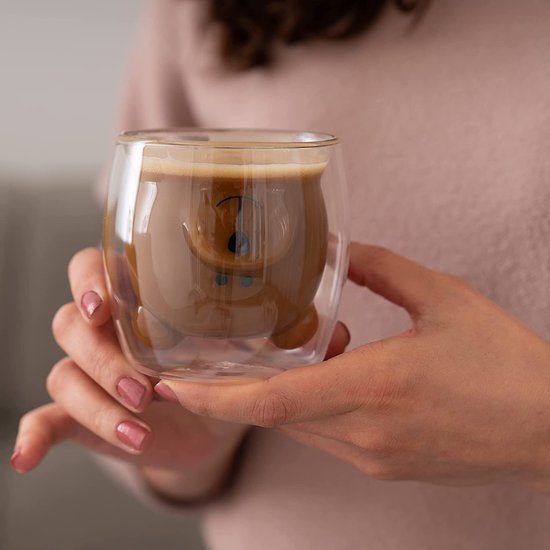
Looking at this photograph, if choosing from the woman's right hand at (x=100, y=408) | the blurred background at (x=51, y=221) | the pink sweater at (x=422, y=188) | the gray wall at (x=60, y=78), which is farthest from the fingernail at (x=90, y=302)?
the gray wall at (x=60, y=78)

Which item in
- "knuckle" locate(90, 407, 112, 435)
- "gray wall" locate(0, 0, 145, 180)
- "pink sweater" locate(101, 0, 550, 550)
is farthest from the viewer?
"gray wall" locate(0, 0, 145, 180)

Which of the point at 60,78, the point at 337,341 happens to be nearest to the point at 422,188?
the point at 337,341

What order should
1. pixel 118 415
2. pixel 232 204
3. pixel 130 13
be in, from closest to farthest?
pixel 232 204, pixel 118 415, pixel 130 13

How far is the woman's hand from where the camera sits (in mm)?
486

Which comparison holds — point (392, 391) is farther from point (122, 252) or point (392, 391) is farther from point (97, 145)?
point (97, 145)

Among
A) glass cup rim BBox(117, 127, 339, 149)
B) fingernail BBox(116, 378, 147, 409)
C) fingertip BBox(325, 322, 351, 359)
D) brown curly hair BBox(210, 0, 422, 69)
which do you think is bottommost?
fingernail BBox(116, 378, 147, 409)

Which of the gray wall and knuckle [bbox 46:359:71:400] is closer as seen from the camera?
knuckle [bbox 46:359:71:400]

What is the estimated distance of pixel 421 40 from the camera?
69cm

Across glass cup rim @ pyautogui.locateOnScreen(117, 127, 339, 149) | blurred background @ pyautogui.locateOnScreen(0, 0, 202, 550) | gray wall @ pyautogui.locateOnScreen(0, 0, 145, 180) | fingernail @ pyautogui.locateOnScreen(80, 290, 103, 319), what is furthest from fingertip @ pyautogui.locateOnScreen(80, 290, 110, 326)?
gray wall @ pyautogui.locateOnScreen(0, 0, 145, 180)

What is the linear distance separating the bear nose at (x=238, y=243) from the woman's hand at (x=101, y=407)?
0.38 feet

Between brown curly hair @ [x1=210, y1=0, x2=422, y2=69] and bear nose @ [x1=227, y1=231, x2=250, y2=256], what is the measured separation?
1.21ft

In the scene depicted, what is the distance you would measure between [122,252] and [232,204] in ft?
0.27

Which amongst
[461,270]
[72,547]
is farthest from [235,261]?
[72,547]

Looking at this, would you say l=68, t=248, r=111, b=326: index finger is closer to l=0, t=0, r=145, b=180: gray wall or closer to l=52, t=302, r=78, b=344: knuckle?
l=52, t=302, r=78, b=344: knuckle
